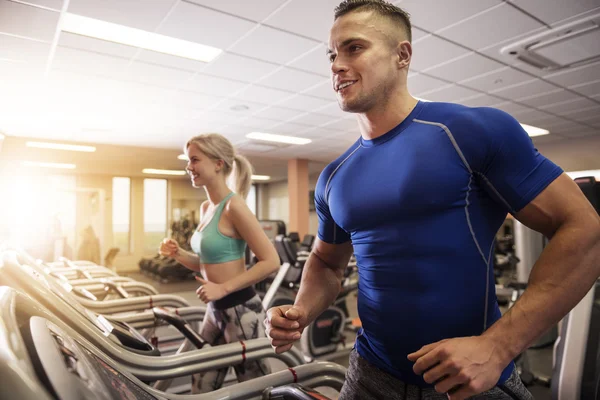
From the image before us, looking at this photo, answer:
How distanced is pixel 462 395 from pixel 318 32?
314 centimetres

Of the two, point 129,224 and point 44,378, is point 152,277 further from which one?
point 44,378

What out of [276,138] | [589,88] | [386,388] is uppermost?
[589,88]

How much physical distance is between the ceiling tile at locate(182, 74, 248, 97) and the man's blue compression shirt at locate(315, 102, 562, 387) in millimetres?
3803

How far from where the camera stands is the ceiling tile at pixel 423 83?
14.3 feet

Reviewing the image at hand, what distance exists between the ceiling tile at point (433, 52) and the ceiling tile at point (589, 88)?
2.08 meters

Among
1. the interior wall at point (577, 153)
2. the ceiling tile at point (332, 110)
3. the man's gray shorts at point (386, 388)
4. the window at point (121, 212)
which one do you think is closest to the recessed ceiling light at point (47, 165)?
the window at point (121, 212)

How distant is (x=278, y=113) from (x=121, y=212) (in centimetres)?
891

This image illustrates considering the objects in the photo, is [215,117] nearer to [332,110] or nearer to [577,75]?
[332,110]

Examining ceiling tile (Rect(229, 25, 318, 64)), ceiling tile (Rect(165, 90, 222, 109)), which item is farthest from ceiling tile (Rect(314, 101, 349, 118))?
ceiling tile (Rect(229, 25, 318, 64))

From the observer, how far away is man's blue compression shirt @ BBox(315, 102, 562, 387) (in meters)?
0.78

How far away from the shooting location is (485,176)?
81cm

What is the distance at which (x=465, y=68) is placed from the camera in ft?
13.5

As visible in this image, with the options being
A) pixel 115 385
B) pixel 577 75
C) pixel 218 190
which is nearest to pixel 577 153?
pixel 577 75

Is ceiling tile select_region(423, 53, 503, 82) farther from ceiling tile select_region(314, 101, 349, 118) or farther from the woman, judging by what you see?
the woman
